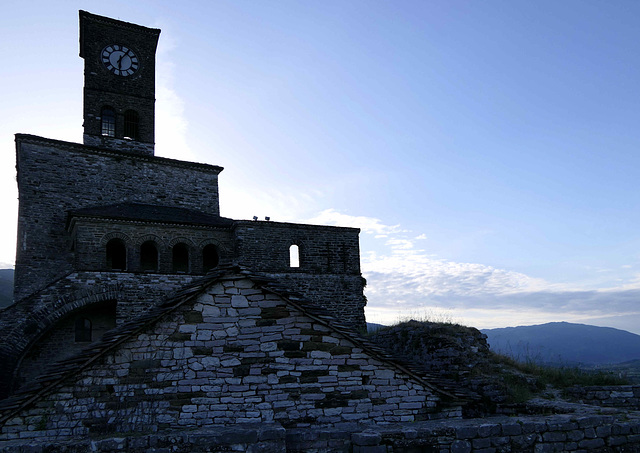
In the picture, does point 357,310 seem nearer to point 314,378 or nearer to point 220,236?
point 220,236

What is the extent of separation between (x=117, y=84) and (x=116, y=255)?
424 inches

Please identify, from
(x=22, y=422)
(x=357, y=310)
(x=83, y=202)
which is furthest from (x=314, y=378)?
(x=83, y=202)

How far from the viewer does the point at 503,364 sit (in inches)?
464

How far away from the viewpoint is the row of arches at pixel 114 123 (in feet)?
84.6

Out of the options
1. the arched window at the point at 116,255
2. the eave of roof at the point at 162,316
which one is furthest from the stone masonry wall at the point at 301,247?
the eave of roof at the point at 162,316

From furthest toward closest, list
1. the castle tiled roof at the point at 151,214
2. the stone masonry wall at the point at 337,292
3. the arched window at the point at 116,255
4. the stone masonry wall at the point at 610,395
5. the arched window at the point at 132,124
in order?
the arched window at the point at 132,124, the stone masonry wall at the point at 337,292, the arched window at the point at 116,255, the castle tiled roof at the point at 151,214, the stone masonry wall at the point at 610,395

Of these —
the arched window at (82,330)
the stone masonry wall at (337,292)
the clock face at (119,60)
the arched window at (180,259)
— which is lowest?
the arched window at (82,330)

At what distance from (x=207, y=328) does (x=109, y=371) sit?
158cm

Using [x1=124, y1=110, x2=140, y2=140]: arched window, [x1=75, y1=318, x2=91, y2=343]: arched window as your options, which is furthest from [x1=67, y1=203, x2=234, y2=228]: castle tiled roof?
[x1=124, y1=110, x2=140, y2=140]: arched window

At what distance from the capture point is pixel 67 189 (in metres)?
22.4

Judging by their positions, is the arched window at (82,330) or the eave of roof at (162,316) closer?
the eave of roof at (162,316)

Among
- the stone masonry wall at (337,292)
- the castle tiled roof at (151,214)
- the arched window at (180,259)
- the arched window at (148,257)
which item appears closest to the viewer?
the castle tiled roof at (151,214)

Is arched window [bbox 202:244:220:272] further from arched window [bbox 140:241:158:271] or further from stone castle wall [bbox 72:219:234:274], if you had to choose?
arched window [bbox 140:241:158:271]

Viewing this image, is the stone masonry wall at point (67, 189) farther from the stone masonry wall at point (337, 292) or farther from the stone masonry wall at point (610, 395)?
the stone masonry wall at point (610, 395)
